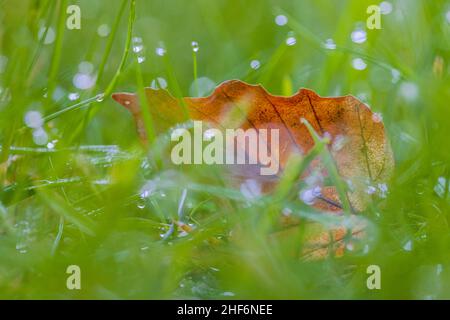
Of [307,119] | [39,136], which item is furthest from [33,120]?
[307,119]

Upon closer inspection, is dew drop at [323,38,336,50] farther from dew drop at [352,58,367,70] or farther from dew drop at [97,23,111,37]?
dew drop at [97,23,111,37]

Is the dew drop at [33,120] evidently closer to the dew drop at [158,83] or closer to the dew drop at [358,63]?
the dew drop at [158,83]

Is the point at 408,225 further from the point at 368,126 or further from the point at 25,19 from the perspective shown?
the point at 25,19

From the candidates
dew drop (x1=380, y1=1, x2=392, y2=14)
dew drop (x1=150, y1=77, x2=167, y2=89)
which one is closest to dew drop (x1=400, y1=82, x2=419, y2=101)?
dew drop (x1=380, y1=1, x2=392, y2=14)

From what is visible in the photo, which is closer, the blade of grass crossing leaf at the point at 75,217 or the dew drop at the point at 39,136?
the blade of grass crossing leaf at the point at 75,217

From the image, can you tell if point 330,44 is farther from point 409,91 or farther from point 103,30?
point 103,30

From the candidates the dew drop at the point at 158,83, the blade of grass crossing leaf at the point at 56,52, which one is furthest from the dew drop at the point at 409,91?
the blade of grass crossing leaf at the point at 56,52

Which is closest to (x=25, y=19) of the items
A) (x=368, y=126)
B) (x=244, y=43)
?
(x=244, y=43)

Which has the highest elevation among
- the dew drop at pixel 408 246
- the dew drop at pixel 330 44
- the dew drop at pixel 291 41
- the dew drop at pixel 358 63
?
the dew drop at pixel 291 41
